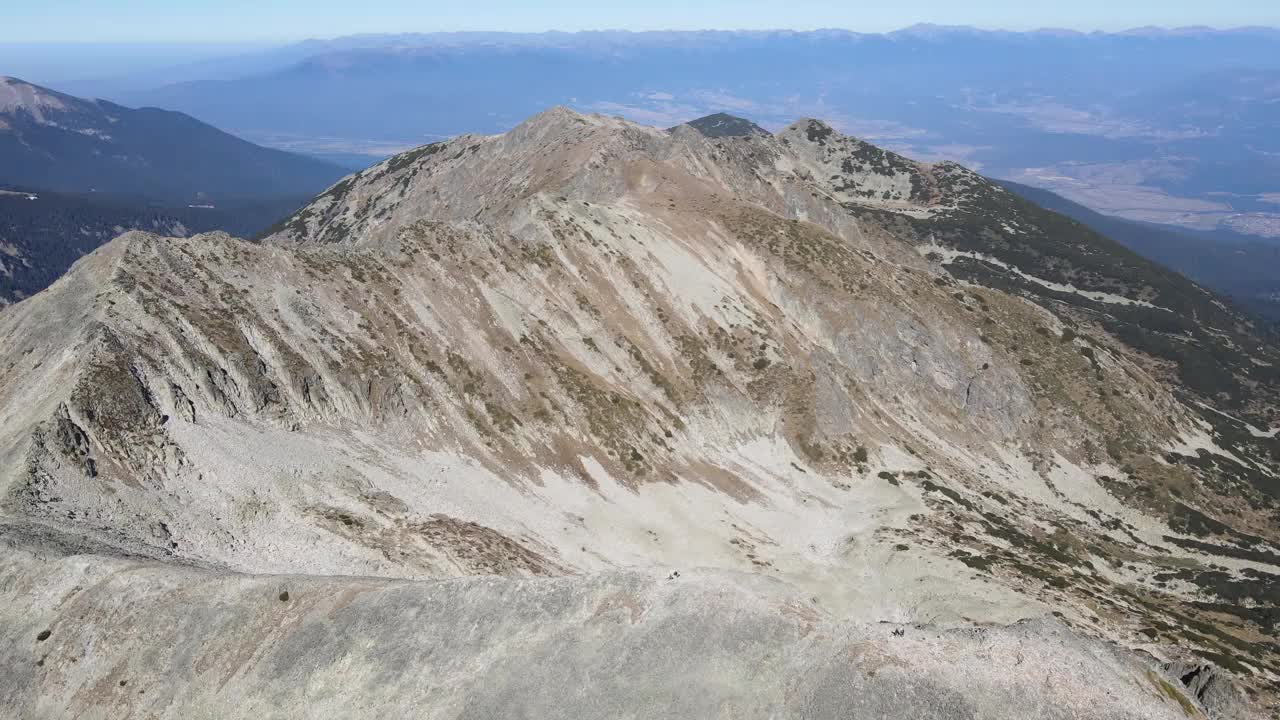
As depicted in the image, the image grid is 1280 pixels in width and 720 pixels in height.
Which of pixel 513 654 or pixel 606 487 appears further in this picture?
pixel 606 487

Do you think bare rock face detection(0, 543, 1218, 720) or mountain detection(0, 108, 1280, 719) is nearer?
bare rock face detection(0, 543, 1218, 720)

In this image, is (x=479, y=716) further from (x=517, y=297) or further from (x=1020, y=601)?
(x=517, y=297)

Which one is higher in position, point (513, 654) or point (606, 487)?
point (513, 654)

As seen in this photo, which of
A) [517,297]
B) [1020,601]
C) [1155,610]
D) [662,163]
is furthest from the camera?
[662,163]

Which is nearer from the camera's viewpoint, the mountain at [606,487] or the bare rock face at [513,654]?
the bare rock face at [513,654]

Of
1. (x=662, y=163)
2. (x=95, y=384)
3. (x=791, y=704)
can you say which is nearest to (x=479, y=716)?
(x=791, y=704)

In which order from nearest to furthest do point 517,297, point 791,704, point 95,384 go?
point 791,704
point 95,384
point 517,297

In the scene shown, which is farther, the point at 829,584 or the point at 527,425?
the point at 527,425

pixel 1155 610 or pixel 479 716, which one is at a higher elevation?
pixel 479 716
